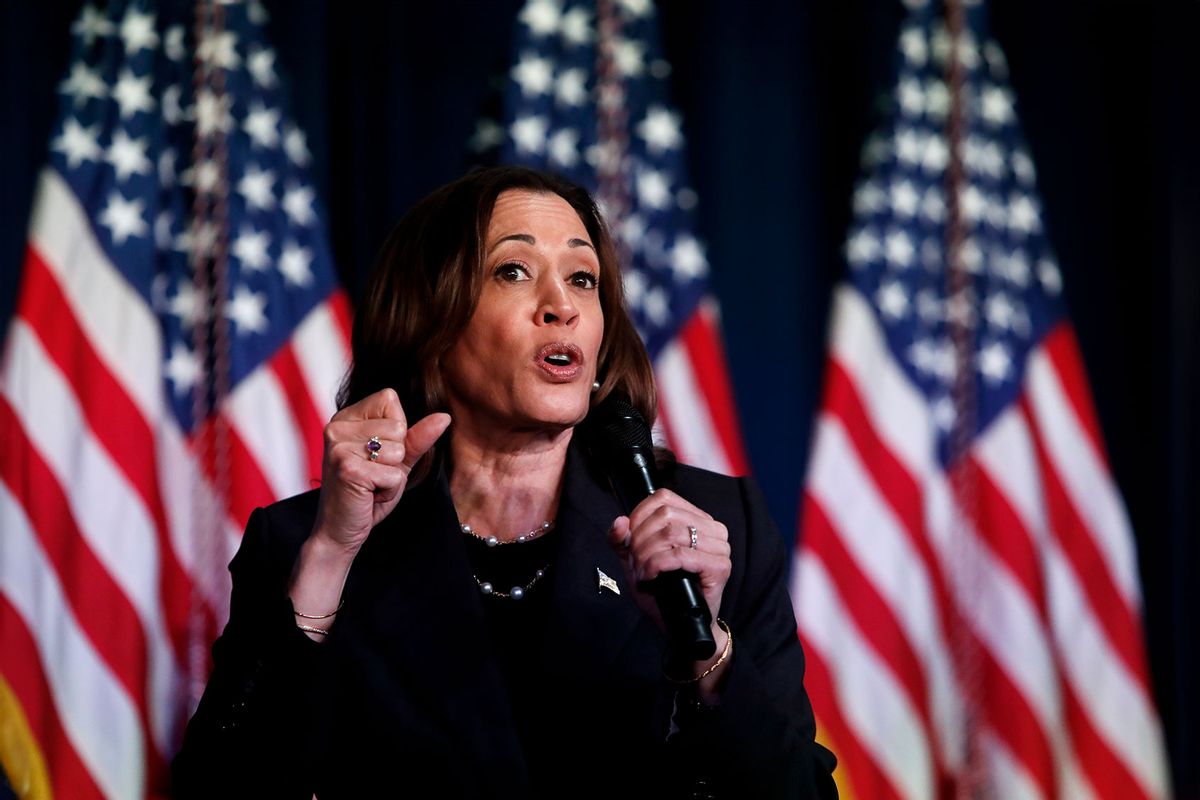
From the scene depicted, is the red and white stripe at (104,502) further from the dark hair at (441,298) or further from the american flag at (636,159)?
the dark hair at (441,298)

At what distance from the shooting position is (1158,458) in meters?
3.26

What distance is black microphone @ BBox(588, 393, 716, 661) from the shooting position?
1.29 metres

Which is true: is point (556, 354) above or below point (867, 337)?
above

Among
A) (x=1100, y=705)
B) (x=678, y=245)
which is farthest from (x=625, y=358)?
(x=1100, y=705)

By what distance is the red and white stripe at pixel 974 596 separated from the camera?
9.96ft

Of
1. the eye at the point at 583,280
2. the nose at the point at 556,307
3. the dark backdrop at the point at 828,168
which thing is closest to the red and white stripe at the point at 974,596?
the dark backdrop at the point at 828,168

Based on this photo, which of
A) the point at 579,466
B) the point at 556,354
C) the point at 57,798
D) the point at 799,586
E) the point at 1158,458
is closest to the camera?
the point at 556,354

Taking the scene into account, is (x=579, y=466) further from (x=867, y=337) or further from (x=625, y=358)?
(x=867, y=337)

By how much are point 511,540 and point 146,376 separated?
135 cm

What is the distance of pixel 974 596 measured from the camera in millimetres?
3131

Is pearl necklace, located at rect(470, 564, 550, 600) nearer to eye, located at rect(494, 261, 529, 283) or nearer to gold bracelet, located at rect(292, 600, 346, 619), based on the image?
gold bracelet, located at rect(292, 600, 346, 619)

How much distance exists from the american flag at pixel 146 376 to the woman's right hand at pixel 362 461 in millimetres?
1328

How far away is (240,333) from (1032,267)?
1895 millimetres

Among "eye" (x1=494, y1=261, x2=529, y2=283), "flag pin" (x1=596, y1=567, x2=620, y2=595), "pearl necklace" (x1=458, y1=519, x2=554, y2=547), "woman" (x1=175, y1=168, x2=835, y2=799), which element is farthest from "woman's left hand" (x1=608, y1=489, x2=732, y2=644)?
"eye" (x1=494, y1=261, x2=529, y2=283)
